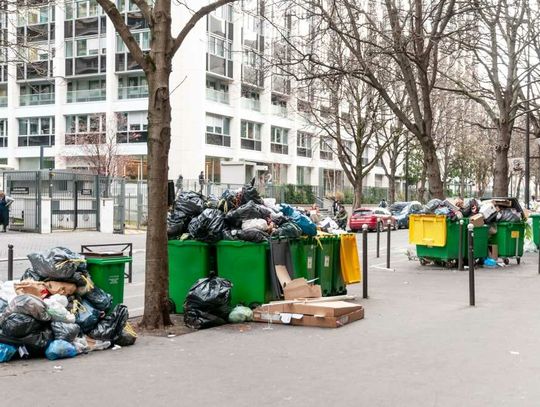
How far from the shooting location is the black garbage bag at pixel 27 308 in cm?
639

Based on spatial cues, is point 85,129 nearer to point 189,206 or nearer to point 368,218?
point 368,218

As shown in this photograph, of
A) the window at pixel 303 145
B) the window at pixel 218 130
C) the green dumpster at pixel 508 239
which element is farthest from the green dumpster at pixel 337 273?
the window at pixel 303 145

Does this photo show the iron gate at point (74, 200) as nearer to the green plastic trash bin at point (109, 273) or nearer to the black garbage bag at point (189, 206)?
the black garbage bag at point (189, 206)

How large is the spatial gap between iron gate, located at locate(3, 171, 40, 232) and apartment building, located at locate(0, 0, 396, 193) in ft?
57.4

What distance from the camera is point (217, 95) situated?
157ft

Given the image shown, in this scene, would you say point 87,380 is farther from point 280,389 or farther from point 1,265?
point 1,265

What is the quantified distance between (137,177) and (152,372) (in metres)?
42.7

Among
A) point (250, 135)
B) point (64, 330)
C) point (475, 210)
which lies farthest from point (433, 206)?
point (250, 135)

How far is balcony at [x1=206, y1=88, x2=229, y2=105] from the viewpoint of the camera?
47.0m

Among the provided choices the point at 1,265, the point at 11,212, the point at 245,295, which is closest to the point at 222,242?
the point at 245,295

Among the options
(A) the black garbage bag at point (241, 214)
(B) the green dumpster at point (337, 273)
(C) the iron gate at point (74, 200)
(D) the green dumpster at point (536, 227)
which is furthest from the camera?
(C) the iron gate at point (74, 200)

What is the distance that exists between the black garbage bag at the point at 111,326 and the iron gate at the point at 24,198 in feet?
66.2

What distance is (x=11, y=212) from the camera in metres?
27.0

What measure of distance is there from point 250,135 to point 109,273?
44575mm
